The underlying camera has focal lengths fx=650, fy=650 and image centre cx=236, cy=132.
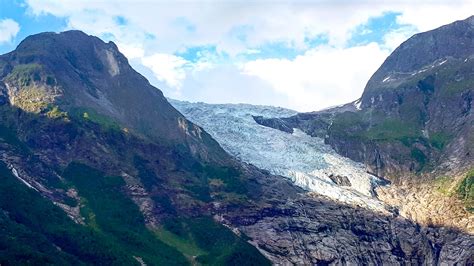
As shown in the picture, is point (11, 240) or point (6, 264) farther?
point (11, 240)
